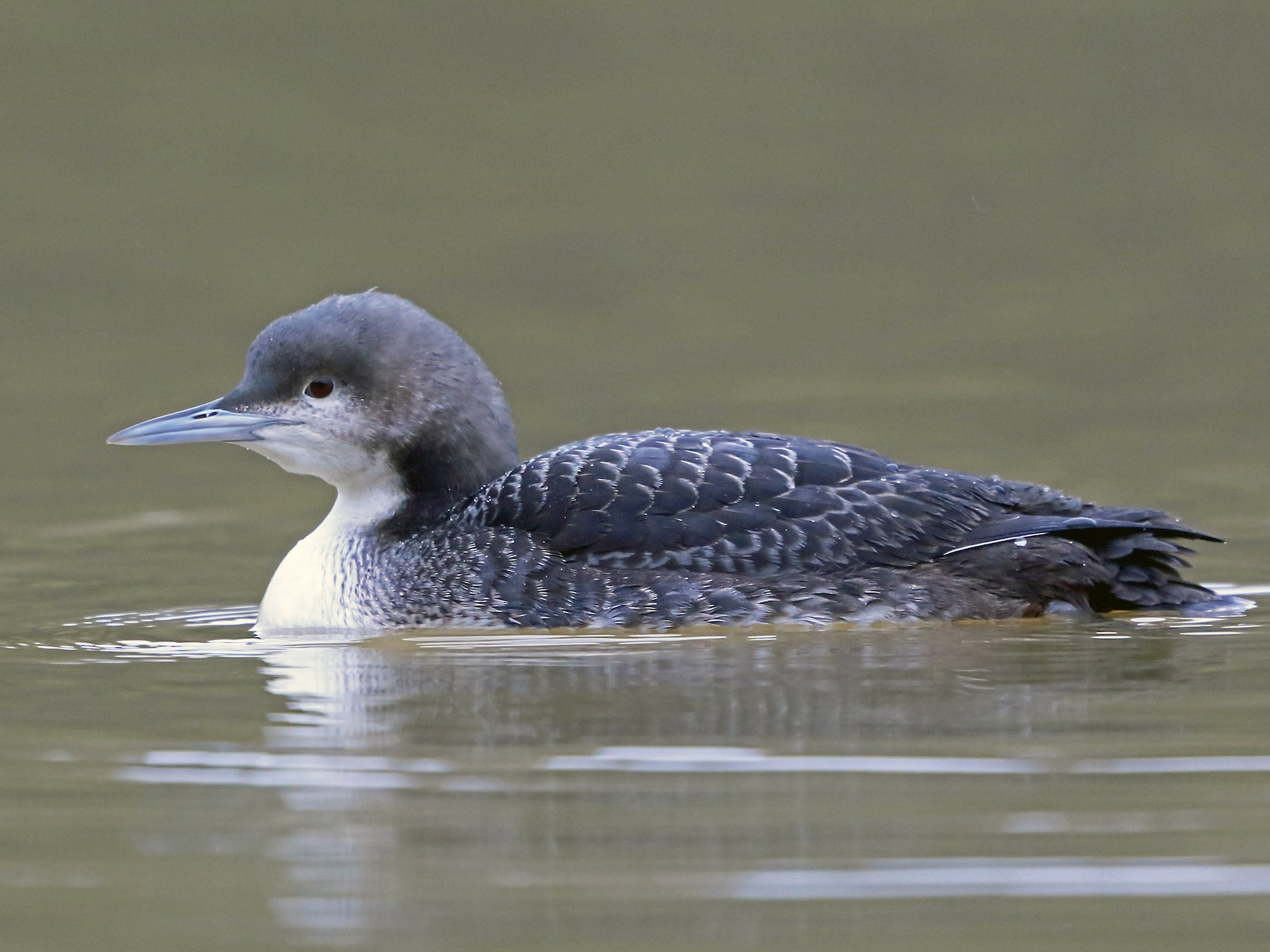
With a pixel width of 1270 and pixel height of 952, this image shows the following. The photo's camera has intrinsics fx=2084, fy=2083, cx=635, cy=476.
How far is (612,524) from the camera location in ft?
20.7

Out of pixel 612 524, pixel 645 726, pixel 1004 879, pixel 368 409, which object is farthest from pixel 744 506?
pixel 1004 879

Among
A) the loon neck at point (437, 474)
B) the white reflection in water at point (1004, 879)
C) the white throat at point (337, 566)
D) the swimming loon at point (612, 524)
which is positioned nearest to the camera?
the white reflection in water at point (1004, 879)

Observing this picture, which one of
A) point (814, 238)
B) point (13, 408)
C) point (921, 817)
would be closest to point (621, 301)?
point (814, 238)

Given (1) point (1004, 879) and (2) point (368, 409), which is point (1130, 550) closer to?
(2) point (368, 409)

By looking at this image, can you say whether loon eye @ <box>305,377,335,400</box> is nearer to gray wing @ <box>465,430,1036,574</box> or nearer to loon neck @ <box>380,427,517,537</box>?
loon neck @ <box>380,427,517,537</box>

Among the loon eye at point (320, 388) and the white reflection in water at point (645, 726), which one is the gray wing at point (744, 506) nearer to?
the white reflection in water at point (645, 726)

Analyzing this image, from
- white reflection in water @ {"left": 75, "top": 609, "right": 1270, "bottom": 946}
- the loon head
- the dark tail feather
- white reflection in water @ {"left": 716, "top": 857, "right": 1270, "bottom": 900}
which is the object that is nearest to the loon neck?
the loon head

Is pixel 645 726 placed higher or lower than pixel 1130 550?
lower

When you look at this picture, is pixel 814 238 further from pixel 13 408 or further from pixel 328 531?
pixel 328 531

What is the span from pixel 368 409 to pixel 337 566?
20.0 inches

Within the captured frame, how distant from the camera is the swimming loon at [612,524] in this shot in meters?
6.21

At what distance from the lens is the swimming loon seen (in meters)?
6.21

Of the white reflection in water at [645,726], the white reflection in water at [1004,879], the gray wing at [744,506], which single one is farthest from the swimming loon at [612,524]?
the white reflection in water at [1004,879]

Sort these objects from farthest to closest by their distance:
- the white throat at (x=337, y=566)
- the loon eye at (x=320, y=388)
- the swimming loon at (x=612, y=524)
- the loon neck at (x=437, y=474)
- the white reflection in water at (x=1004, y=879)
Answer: the loon neck at (x=437, y=474) → the loon eye at (x=320, y=388) → the white throat at (x=337, y=566) → the swimming loon at (x=612, y=524) → the white reflection in water at (x=1004, y=879)
